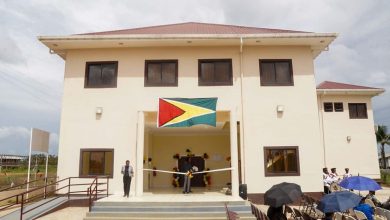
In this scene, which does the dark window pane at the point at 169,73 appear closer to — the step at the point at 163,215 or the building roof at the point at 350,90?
the step at the point at 163,215

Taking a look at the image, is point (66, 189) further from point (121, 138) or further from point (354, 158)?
point (354, 158)

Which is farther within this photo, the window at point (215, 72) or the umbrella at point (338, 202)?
the window at point (215, 72)

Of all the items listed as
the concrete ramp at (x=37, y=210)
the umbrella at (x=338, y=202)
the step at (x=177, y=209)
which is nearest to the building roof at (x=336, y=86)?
the step at (x=177, y=209)

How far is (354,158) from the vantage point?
21766 millimetres

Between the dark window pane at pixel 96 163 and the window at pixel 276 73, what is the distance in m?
7.75

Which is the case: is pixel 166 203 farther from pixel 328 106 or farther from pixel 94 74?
pixel 328 106

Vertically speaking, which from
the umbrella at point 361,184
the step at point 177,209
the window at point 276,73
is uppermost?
the window at point 276,73

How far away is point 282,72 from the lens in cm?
1517

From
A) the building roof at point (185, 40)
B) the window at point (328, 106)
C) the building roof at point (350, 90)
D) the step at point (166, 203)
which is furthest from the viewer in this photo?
the window at point (328, 106)

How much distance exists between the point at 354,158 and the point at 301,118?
9.46 m

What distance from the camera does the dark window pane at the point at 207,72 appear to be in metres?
15.1

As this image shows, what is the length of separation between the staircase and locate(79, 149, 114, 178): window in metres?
3.28

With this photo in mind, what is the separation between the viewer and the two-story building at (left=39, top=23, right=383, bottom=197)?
14344 mm

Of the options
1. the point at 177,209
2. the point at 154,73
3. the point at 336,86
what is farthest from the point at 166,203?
the point at 336,86
